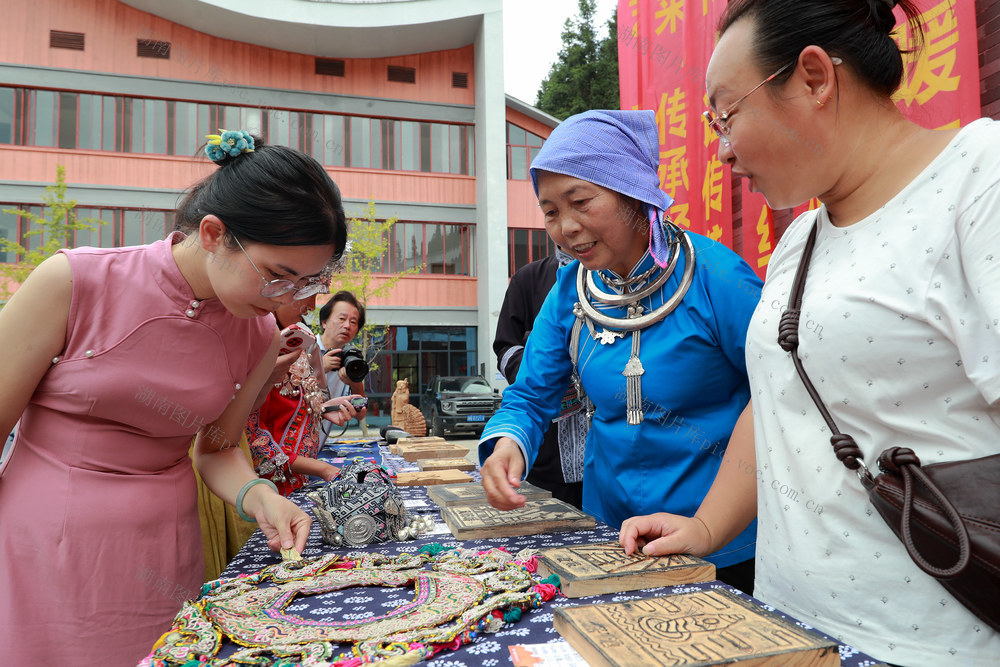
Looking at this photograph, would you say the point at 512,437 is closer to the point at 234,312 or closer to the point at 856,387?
the point at 234,312

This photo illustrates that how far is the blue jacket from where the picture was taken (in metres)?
1.41

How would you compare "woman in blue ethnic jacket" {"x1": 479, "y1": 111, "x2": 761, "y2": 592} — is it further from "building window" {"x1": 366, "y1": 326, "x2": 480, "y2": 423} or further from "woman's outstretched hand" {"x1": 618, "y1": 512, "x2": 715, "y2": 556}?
"building window" {"x1": 366, "y1": 326, "x2": 480, "y2": 423}

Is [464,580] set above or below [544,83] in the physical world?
below

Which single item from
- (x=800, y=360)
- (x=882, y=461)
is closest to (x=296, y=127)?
(x=800, y=360)

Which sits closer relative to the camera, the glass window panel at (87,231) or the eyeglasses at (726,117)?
the eyeglasses at (726,117)

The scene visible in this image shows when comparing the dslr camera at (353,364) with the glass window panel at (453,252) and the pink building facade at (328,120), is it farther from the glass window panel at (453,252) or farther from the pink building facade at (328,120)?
the glass window panel at (453,252)

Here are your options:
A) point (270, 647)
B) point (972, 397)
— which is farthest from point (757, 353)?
point (270, 647)

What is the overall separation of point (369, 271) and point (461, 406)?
16.3ft

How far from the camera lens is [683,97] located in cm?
378

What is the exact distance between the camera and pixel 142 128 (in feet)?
45.5

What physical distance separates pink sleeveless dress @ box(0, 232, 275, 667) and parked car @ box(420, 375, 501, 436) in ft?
32.1

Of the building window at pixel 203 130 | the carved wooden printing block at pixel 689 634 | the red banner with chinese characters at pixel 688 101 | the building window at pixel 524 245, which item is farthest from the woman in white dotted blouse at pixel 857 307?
the building window at pixel 524 245

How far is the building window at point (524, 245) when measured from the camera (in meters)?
15.9

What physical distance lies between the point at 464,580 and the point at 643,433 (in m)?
0.58
